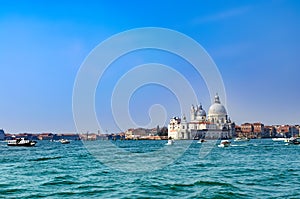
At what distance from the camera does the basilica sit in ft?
383

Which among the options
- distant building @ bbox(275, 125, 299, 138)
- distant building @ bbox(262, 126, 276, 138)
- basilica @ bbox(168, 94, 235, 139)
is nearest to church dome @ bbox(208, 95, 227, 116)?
basilica @ bbox(168, 94, 235, 139)

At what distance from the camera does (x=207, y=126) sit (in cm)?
11669

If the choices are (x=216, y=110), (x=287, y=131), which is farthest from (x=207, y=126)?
(x=287, y=131)

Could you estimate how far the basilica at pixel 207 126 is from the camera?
4594 inches

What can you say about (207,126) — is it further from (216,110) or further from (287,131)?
(287,131)

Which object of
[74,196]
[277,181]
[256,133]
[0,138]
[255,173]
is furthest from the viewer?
[0,138]

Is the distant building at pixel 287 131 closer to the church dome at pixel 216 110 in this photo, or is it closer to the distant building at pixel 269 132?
the distant building at pixel 269 132

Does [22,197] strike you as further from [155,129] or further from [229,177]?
[155,129]

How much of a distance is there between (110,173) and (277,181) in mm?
6333

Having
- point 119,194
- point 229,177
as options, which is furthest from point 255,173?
point 119,194

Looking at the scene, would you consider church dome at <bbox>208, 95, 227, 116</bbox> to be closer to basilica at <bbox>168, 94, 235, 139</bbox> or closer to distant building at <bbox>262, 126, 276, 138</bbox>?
basilica at <bbox>168, 94, 235, 139</bbox>

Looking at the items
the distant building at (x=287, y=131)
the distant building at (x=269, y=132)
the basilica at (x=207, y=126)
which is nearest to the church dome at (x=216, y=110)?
the basilica at (x=207, y=126)

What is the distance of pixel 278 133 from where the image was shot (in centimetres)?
15400

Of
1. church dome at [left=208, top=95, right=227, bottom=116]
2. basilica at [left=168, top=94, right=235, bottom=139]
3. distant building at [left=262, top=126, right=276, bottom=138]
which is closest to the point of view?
basilica at [left=168, top=94, right=235, bottom=139]
